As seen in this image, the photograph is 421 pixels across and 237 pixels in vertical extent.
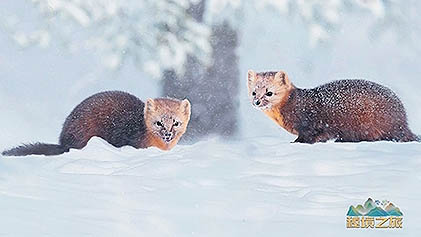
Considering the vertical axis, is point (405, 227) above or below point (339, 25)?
below

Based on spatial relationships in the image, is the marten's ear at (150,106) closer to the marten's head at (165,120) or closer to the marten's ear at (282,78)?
the marten's head at (165,120)

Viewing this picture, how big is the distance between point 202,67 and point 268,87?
0.23 m

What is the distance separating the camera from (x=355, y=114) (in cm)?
298

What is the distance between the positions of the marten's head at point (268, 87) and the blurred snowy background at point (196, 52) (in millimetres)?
27

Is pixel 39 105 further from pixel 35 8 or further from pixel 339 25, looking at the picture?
pixel 339 25

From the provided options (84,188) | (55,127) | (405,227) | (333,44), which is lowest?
(405,227)

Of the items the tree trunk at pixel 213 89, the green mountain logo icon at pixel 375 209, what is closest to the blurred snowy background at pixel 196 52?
the tree trunk at pixel 213 89

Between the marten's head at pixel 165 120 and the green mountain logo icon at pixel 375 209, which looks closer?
the green mountain logo icon at pixel 375 209

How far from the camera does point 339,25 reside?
3033 millimetres

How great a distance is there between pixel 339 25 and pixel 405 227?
2.33ft

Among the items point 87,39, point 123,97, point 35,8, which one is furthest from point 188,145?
point 35,8

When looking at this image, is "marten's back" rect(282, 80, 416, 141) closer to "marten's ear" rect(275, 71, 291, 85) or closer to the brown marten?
"marten's ear" rect(275, 71, 291, 85)

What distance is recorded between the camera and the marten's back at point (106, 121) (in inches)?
118

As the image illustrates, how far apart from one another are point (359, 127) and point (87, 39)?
96 cm
